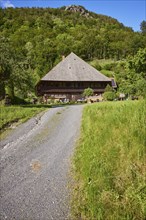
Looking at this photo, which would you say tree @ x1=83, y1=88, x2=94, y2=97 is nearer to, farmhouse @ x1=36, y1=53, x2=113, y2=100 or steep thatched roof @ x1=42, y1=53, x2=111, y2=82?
farmhouse @ x1=36, y1=53, x2=113, y2=100

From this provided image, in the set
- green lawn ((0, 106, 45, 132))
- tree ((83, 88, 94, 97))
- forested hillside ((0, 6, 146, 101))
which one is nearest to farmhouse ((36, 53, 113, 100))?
forested hillside ((0, 6, 146, 101))

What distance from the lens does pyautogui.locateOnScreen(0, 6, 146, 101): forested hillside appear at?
1223 inches

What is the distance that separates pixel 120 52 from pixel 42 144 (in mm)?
105170

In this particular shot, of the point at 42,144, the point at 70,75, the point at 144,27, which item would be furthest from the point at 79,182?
the point at 144,27

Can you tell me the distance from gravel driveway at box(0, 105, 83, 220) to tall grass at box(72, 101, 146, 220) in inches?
19.7

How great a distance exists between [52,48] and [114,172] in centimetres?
10207

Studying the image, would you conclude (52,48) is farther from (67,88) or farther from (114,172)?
(114,172)

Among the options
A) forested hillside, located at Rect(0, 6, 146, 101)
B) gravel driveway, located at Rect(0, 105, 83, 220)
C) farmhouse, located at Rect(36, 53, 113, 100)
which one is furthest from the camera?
farmhouse, located at Rect(36, 53, 113, 100)

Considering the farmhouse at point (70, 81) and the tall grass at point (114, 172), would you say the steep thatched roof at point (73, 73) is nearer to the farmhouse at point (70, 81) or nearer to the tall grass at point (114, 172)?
the farmhouse at point (70, 81)

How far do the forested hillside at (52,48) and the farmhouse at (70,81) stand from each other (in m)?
3.62

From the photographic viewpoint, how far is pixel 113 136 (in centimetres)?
1119

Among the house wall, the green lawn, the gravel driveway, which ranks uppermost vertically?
the house wall

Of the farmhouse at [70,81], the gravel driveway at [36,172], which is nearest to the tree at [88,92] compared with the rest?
the farmhouse at [70,81]

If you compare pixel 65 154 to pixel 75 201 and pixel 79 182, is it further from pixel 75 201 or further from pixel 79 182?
pixel 75 201
